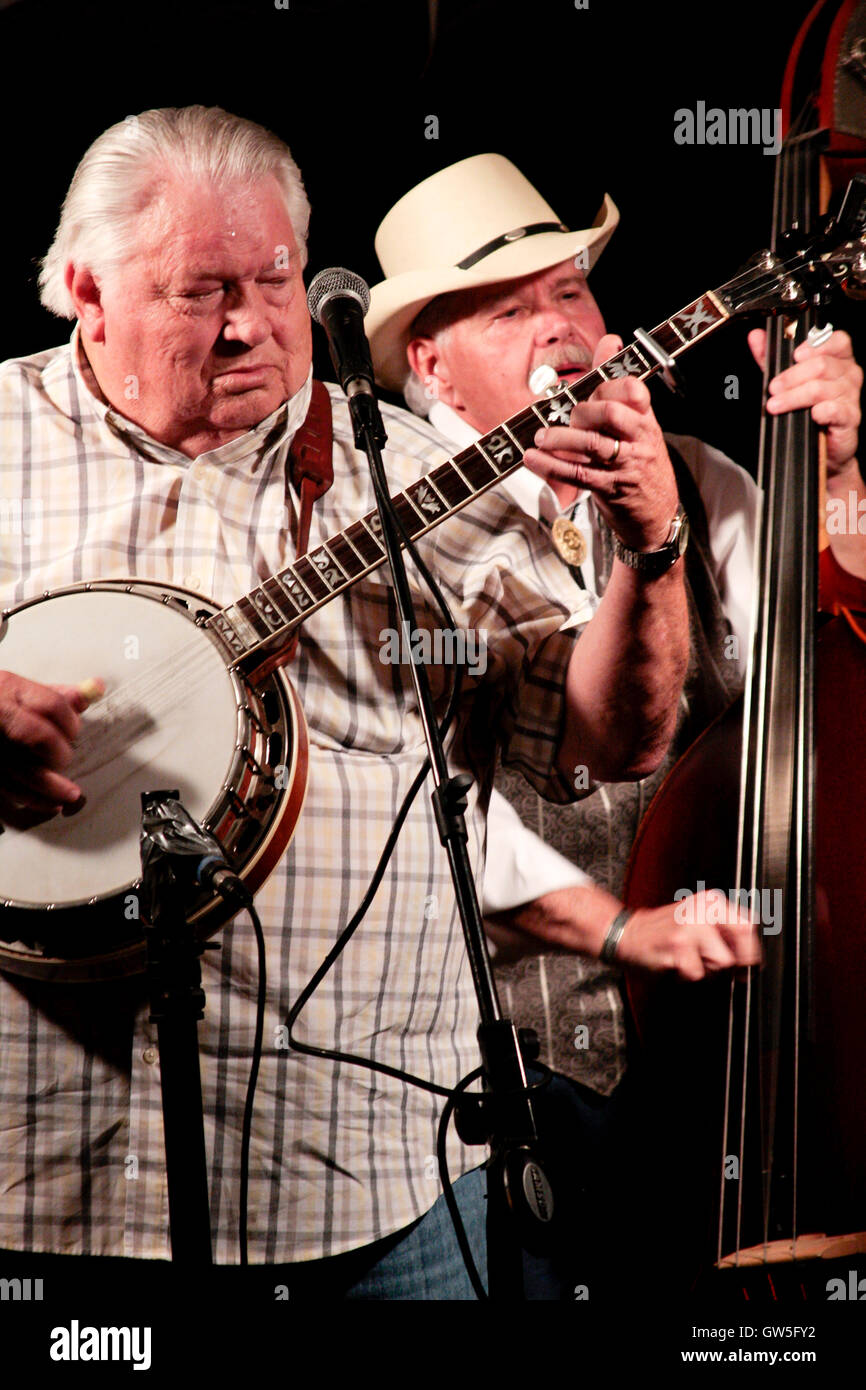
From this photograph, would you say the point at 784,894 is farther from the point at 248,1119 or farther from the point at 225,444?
the point at 225,444

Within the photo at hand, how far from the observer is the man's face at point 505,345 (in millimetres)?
2012

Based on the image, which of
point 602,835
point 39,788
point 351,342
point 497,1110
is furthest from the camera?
point 602,835

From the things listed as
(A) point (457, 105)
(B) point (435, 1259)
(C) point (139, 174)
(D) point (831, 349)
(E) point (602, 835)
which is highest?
(A) point (457, 105)

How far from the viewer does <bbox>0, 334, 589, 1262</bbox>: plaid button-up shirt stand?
1.73 meters

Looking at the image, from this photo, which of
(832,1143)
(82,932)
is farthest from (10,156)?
(832,1143)

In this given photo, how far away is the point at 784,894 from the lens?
177cm

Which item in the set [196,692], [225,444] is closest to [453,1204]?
[196,692]

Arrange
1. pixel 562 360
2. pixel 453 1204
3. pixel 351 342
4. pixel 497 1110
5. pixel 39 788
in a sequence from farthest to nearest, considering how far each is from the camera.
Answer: pixel 562 360, pixel 453 1204, pixel 39 788, pixel 351 342, pixel 497 1110

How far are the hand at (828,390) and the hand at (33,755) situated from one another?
1116 millimetres

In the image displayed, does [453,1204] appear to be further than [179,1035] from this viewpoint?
Yes

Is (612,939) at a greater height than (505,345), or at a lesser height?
lesser

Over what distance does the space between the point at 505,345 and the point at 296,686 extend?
65 centimetres
